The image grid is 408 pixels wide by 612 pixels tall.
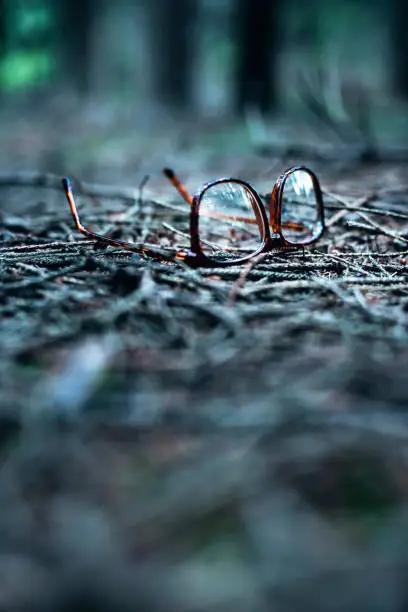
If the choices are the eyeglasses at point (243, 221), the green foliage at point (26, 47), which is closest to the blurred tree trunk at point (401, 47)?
the green foliage at point (26, 47)

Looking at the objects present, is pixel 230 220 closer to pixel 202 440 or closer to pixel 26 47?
pixel 202 440

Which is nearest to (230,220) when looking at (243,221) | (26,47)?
(243,221)

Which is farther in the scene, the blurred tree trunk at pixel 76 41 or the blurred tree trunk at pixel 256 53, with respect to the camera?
the blurred tree trunk at pixel 76 41

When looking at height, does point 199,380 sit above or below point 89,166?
below

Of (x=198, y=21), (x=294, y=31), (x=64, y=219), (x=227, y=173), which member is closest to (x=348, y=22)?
(x=294, y=31)

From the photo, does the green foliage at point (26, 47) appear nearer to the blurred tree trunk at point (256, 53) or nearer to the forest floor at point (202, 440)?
the blurred tree trunk at point (256, 53)

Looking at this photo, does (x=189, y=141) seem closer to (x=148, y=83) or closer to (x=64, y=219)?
(x=64, y=219)
